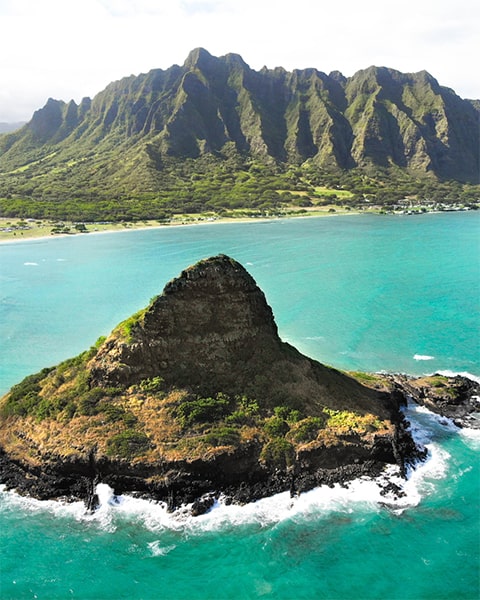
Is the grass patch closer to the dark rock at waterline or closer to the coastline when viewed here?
the dark rock at waterline

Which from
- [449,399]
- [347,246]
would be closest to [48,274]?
[347,246]

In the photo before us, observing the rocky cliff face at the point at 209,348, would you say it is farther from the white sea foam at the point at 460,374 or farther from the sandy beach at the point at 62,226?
the sandy beach at the point at 62,226

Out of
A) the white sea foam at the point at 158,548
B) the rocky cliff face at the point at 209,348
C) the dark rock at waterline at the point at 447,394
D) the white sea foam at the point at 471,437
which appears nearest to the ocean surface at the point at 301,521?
the white sea foam at the point at 158,548

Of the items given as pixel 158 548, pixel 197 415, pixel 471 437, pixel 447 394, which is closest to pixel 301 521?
pixel 158 548

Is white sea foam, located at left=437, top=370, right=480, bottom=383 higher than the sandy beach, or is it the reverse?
the sandy beach

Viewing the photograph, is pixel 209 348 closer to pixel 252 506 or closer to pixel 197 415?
pixel 197 415

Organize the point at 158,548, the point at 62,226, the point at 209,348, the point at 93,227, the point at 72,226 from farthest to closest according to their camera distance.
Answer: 1. the point at 72,226
2. the point at 93,227
3. the point at 62,226
4. the point at 209,348
5. the point at 158,548

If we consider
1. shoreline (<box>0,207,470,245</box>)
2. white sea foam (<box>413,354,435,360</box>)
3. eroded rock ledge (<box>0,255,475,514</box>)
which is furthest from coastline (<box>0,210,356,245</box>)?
white sea foam (<box>413,354,435,360</box>)
